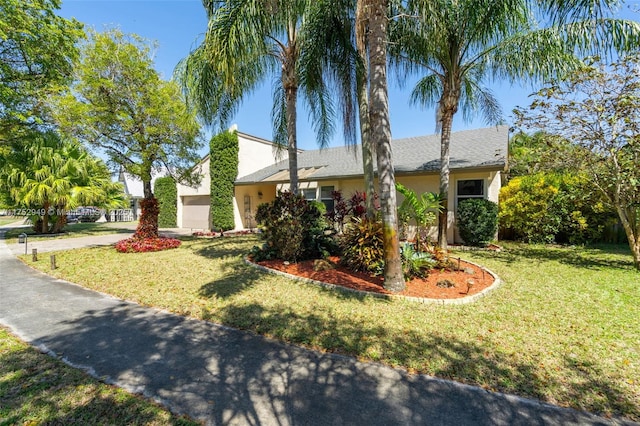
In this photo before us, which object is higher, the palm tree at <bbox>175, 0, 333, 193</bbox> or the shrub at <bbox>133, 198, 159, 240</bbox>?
the palm tree at <bbox>175, 0, 333, 193</bbox>

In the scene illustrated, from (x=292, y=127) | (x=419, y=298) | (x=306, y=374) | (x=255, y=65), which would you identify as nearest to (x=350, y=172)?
(x=292, y=127)

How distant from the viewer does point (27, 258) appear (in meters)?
10.2

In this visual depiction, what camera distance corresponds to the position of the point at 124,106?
1108 cm

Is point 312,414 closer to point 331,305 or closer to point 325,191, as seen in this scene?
point 331,305

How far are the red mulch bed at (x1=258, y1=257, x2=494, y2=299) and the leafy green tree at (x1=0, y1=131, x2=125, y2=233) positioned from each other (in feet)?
40.9

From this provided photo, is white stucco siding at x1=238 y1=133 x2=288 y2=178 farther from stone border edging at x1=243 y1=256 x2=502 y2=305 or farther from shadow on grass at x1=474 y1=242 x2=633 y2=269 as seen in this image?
shadow on grass at x1=474 y1=242 x2=633 y2=269

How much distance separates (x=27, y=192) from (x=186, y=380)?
729 inches

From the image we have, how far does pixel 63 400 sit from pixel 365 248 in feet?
19.4

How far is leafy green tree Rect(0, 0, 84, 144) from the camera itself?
10834 mm

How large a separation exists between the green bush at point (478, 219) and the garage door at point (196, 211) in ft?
56.5

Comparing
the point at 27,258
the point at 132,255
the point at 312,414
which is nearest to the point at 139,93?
the point at 132,255

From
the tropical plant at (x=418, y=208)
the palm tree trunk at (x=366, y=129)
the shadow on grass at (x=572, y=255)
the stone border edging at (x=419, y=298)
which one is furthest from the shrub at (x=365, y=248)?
the shadow on grass at (x=572, y=255)

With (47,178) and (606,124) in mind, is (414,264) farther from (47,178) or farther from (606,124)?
(47,178)

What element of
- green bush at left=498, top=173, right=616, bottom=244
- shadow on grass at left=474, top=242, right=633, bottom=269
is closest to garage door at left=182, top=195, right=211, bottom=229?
shadow on grass at left=474, top=242, right=633, bottom=269
